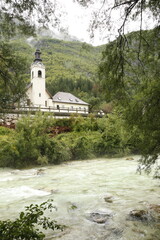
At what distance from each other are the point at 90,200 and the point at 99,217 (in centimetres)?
163

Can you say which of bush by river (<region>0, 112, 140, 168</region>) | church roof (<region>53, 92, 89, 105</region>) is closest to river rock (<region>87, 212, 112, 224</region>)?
bush by river (<region>0, 112, 140, 168</region>)

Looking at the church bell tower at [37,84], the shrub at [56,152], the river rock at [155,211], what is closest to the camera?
the river rock at [155,211]

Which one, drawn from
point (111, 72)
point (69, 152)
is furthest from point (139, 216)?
point (69, 152)

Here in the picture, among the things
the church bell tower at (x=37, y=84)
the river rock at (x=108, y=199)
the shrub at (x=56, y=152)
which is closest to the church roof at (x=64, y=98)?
the church bell tower at (x=37, y=84)

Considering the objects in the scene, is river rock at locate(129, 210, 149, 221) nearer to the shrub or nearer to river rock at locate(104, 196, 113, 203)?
river rock at locate(104, 196, 113, 203)

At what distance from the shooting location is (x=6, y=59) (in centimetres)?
470

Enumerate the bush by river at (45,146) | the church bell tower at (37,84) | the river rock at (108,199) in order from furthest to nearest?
the church bell tower at (37,84)
the bush by river at (45,146)
the river rock at (108,199)

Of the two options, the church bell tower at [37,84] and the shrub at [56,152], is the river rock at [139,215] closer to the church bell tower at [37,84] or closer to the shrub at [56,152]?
the shrub at [56,152]

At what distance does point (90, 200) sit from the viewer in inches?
293

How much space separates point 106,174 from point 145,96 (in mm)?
8222

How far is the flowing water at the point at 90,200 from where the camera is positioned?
4977 mm

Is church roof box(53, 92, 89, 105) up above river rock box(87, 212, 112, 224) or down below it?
above

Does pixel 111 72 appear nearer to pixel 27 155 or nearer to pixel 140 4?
pixel 140 4

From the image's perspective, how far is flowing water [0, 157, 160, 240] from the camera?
4.98m
